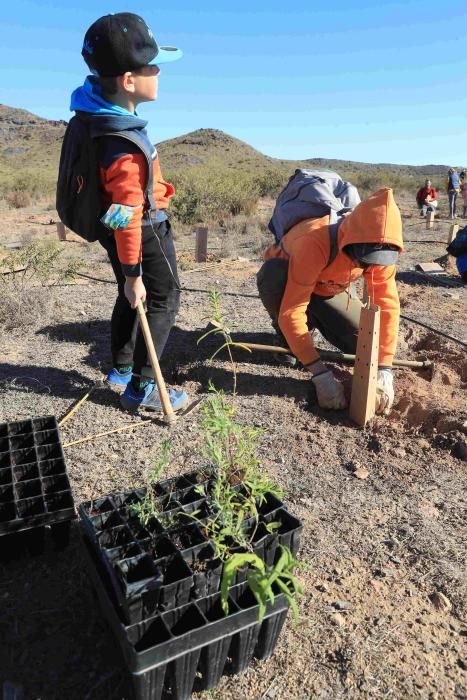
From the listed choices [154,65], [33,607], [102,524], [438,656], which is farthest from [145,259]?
[438,656]

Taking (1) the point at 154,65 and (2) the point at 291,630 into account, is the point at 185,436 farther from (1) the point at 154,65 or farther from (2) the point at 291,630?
(1) the point at 154,65

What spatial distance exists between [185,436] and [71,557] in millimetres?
993

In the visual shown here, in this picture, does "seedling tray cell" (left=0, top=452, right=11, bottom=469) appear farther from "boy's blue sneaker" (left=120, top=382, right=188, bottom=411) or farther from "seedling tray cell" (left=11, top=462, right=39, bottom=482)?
"boy's blue sneaker" (left=120, top=382, right=188, bottom=411)

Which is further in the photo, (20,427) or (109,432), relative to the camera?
(109,432)

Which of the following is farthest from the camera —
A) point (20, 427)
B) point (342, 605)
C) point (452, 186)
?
point (452, 186)

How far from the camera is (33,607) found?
192 centimetres

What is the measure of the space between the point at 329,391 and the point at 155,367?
1.05 m

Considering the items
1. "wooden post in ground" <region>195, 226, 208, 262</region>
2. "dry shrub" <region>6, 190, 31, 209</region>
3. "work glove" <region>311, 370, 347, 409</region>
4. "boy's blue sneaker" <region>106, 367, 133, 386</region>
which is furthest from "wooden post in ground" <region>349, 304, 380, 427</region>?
"dry shrub" <region>6, 190, 31, 209</region>

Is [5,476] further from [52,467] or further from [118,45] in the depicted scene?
[118,45]

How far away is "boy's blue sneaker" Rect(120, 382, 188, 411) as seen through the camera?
323 centimetres

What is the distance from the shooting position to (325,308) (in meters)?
3.93

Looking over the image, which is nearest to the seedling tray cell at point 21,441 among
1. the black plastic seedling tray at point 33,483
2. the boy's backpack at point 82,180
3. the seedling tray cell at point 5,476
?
the black plastic seedling tray at point 33,483

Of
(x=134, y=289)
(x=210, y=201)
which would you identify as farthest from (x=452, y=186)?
(x=134, y=289)

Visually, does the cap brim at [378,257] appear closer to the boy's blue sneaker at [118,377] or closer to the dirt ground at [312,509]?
the dirt ground at [312,509]
